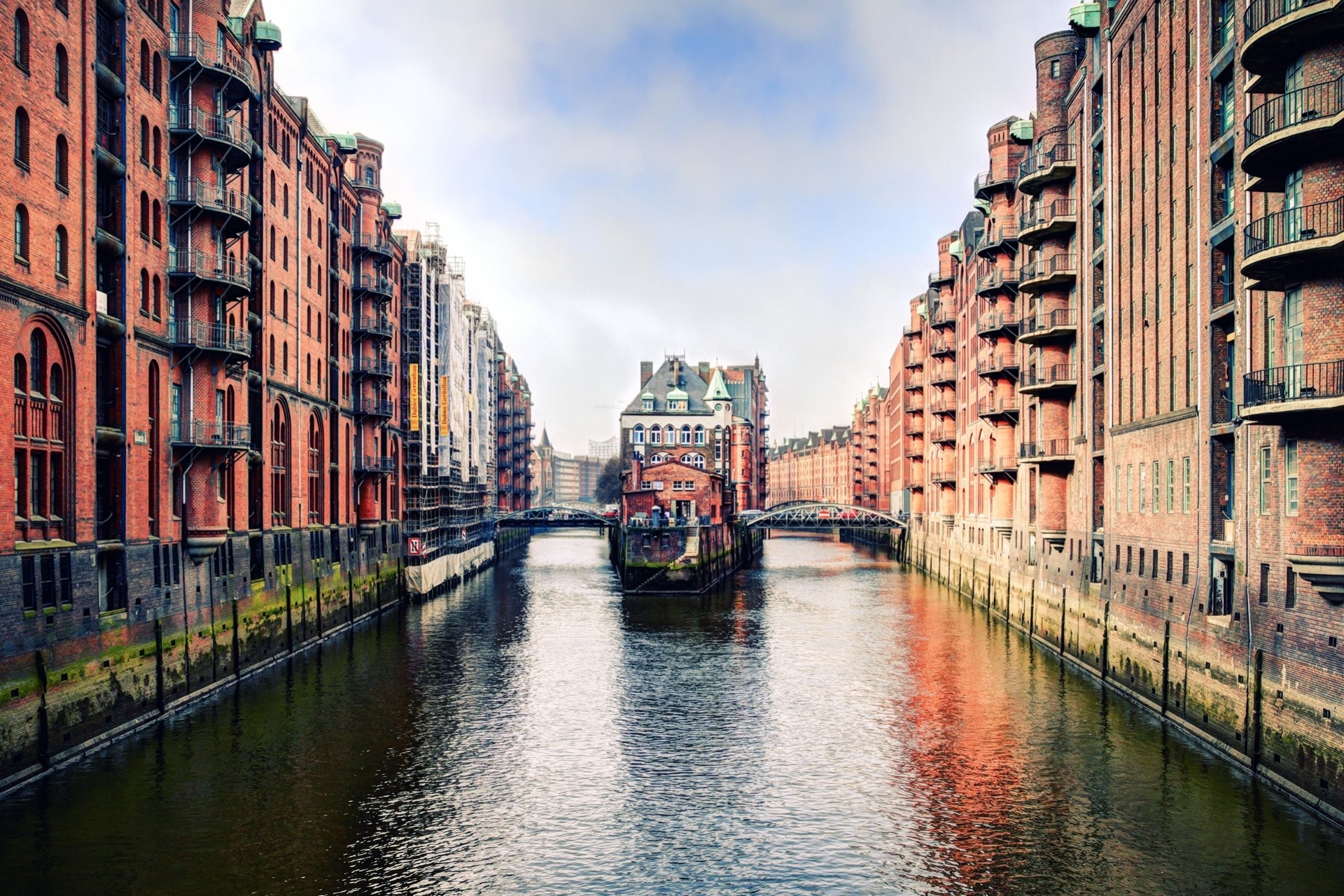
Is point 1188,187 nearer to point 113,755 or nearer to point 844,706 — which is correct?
point 844,706

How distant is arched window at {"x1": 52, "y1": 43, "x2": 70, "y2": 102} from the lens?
2825cm

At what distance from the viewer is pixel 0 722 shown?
24.3 metres

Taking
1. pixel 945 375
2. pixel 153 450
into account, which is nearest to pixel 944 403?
pixel 945 375

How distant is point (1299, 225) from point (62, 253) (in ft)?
96.2

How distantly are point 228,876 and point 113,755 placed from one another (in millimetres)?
8896

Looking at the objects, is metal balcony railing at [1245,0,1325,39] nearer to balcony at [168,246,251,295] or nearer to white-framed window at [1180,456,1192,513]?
white-framed window at [1180,456,1192,513]

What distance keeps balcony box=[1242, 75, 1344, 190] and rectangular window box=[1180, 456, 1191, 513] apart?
9637 millimetres

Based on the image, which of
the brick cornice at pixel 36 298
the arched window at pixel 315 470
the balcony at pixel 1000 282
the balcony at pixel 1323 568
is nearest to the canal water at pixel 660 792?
the balcony at pixel 1323 568

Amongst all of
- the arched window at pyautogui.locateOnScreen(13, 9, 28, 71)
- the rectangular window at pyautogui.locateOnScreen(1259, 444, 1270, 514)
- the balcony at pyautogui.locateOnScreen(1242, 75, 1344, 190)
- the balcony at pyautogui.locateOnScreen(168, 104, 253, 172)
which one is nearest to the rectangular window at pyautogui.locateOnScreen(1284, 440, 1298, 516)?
the rectangular window at pyautogui.locateOnScreen(1259, 444, 1270, 514)

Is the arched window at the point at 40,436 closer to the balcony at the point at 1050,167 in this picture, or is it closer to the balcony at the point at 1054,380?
the balcony at the point at 1054,380

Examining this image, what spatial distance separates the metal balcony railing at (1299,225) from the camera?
23.0 meters

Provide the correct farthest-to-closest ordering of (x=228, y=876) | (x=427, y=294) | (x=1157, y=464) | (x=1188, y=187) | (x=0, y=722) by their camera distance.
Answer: (x=427, y=294) → (x=1157, y=464) → (x=1188, y=187) → (x=0, y=722) → (x=228, y=876)

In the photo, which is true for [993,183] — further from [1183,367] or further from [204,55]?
[204,55]

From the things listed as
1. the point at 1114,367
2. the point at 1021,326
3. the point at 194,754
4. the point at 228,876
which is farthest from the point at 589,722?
the point at 1021,326
